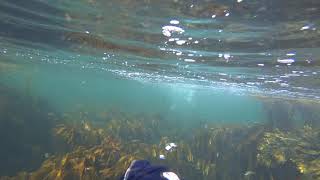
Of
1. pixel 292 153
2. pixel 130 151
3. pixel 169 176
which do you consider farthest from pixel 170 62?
pixel 169 176

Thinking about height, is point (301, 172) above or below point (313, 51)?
below

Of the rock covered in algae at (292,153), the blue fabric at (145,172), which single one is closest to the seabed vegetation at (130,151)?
the rock covered in algae at (292,153)

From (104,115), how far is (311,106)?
21940 millimetres

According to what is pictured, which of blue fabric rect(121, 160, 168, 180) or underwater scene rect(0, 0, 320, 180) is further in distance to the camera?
underwater scene rect(0, 0, 320, 180)

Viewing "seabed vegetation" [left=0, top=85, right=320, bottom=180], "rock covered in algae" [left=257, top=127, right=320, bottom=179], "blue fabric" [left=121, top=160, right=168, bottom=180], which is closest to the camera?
"blue fabric" [left=121, top=160, right=168, bottom=180]

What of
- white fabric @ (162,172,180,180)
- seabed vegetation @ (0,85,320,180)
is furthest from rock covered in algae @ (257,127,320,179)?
white fabric @ (162,172,180,180)

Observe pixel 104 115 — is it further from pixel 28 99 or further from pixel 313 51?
pixel 313 51

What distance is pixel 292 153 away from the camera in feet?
61.8

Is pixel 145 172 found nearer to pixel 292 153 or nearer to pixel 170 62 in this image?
pixel 292 153

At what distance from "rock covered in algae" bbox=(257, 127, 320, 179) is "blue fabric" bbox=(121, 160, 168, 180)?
1497 cm

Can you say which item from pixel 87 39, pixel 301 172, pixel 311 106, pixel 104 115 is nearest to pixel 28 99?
pixel 104 115

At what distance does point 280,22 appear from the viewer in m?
10.9

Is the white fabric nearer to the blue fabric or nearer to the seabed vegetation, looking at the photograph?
the blue fabric

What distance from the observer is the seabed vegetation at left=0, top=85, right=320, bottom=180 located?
14594 mm
